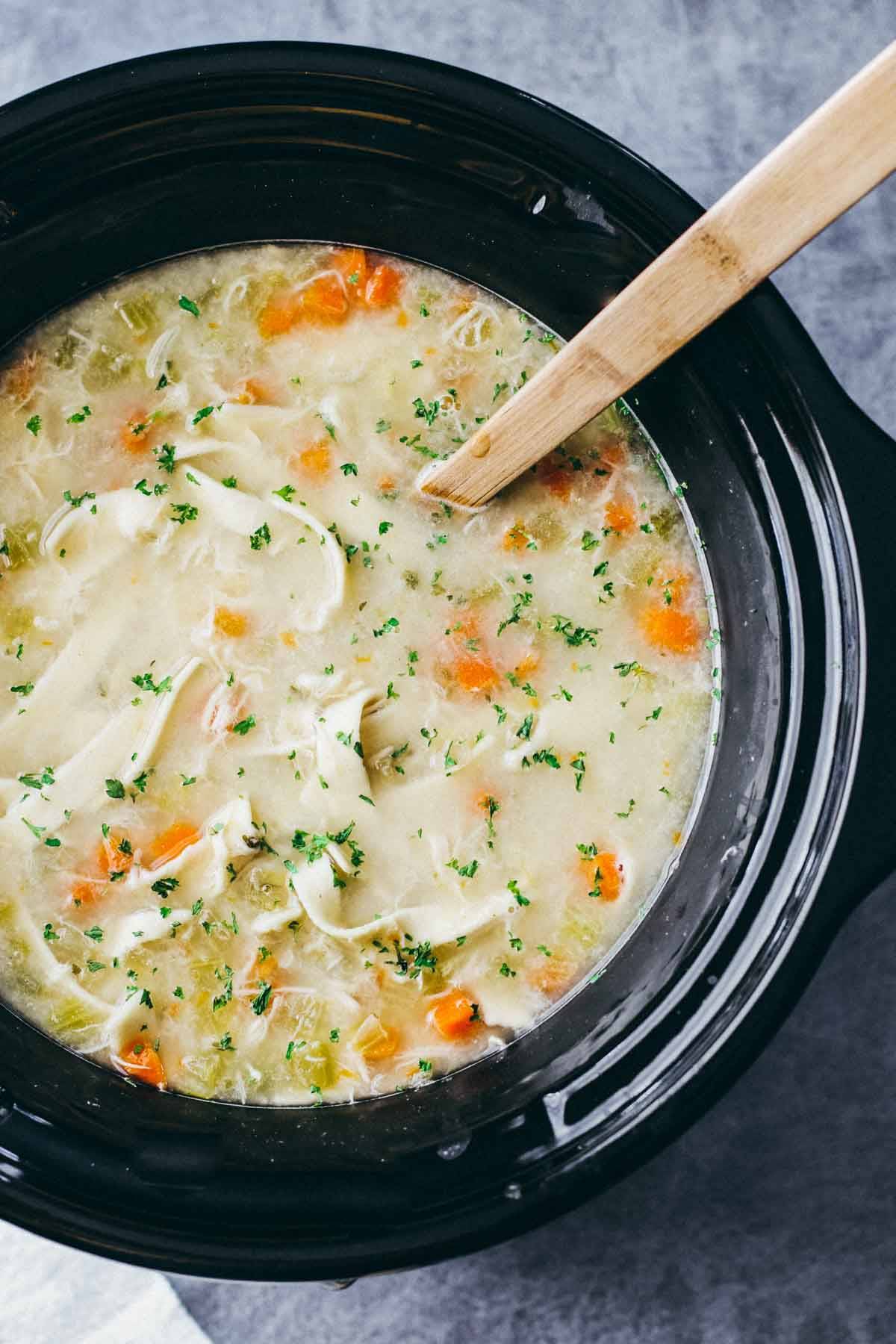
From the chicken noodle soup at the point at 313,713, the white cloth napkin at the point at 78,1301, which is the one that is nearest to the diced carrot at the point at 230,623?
the chicken noodle soup at the point at 313,713

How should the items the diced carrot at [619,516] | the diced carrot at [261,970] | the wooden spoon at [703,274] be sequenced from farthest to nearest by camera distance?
1. the diced carrot at [619,516]
2. the diced carrot at [261,970]
3. the wooden spoon at [703,274]

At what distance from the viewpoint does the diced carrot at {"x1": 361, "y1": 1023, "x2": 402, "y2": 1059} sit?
9.07 ft

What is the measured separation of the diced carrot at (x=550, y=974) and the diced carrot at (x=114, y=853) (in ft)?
3.07

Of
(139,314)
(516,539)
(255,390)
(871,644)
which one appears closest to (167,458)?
(255,390)

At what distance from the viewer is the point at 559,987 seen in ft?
9.25

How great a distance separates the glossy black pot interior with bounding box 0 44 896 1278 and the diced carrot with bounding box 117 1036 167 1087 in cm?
4

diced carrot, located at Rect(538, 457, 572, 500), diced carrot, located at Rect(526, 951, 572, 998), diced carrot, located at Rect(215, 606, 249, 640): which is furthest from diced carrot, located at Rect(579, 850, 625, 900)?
diced carrot, located at Rect(215, 606, 249, 640)

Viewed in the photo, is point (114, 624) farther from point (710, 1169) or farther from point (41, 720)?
point (710, 1169)

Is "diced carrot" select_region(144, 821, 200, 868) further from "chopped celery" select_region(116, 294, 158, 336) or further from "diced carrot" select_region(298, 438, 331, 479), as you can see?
"chopped celery" select_region(116, 294, 158, 336)

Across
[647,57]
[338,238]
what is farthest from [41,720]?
[647,57]

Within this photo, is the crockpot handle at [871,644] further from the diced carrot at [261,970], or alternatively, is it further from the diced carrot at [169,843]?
the diced carrot at [169,843]

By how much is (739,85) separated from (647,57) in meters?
0.25

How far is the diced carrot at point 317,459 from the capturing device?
112 inches

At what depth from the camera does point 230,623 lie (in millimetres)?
2785
